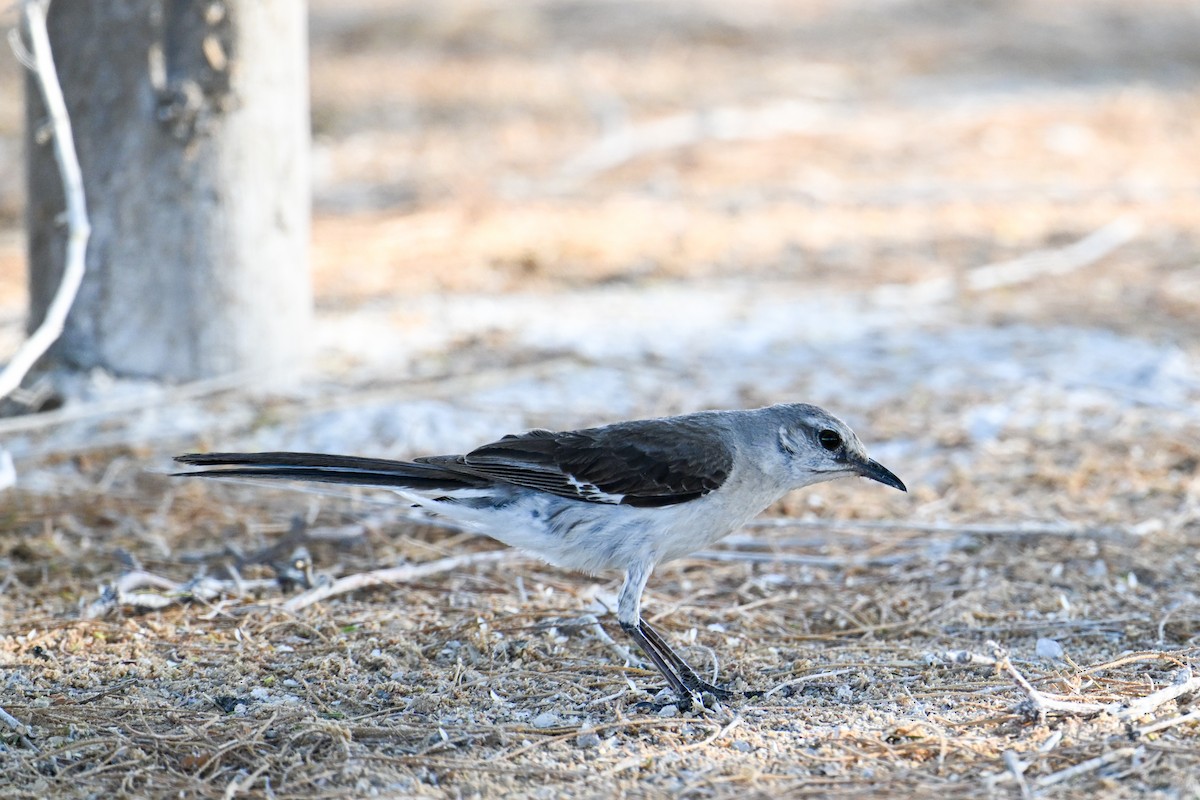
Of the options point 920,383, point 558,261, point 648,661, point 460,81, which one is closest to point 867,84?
point 460,81

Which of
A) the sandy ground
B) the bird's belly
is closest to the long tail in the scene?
the bird's belly

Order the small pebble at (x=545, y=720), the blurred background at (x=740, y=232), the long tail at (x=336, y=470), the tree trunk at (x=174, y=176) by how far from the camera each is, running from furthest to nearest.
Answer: the blurred background at (x=740, y=232) → the tree trunk at (x=174, y=176) → the long tail at (x=336, y=470) → the small pebble at (x=545, y=720)

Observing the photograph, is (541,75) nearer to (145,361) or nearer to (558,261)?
(558,261)

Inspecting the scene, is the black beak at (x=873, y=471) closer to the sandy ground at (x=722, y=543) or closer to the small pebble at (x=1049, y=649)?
the sandy ground at (x=722, y=543)

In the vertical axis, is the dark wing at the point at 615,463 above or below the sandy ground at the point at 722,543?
above

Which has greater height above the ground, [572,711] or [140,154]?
[140,154]

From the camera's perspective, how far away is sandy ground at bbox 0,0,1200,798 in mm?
3447

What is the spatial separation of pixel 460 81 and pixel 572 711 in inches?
450

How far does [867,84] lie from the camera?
1448 cm

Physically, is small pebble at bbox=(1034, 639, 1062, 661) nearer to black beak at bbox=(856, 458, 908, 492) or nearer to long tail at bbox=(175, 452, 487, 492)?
black beak at bbox=(856, 458, 908, 492)

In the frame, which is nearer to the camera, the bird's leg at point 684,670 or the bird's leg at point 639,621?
the bird's leg at point 684,670

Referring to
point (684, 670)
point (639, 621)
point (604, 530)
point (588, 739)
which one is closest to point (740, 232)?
point (604, 530)

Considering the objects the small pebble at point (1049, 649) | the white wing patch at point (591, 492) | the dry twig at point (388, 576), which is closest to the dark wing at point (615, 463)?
the white wing patch at point (591, 492)

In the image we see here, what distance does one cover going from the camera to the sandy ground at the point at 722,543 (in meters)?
3.45
